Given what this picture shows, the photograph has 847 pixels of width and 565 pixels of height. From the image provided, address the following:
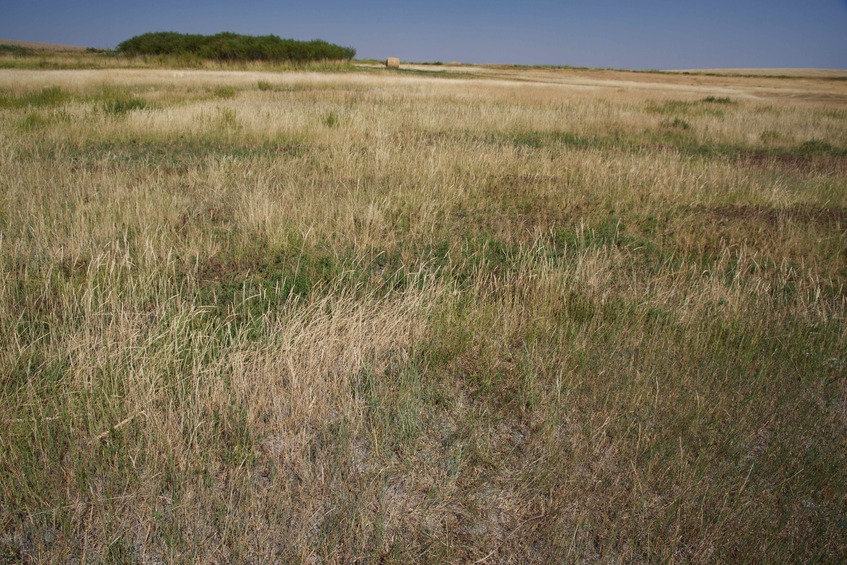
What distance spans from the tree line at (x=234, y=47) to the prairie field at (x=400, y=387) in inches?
1976

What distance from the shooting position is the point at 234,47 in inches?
1959

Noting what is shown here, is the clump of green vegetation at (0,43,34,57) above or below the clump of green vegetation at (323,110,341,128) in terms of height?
above

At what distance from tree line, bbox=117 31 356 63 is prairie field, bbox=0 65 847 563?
165ft

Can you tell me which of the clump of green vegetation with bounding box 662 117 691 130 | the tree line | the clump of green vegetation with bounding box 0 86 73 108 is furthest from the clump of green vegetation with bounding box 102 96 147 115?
the tree line

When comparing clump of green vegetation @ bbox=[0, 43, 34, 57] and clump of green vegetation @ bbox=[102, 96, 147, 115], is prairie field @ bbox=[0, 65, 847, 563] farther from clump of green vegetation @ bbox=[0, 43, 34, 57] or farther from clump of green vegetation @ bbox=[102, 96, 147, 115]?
clump of green vegetation @ bbox=[0, 43, 34, 57]

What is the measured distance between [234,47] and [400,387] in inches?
2243

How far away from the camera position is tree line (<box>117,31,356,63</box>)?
49.6m

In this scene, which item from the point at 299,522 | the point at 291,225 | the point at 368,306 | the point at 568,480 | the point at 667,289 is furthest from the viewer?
the point at 291,225

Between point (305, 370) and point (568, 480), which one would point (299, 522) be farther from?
point (568, 480)

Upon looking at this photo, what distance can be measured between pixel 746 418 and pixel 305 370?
7.89 ft

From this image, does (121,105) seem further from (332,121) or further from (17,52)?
(17,52)

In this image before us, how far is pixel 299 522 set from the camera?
1.85 metres

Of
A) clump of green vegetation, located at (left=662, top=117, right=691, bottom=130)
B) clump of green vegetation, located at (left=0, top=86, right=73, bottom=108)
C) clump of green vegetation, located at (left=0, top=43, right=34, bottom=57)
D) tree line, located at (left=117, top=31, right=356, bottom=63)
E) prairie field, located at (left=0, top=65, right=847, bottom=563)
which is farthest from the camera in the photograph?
tree line, located at (left=117, top=31, right=356, bottom=63)

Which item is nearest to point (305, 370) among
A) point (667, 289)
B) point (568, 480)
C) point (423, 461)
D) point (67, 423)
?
point (423, 461)
